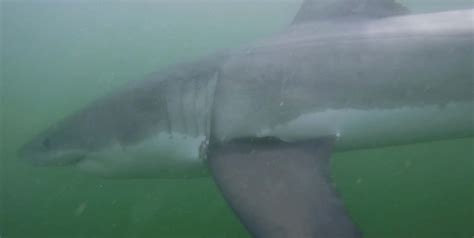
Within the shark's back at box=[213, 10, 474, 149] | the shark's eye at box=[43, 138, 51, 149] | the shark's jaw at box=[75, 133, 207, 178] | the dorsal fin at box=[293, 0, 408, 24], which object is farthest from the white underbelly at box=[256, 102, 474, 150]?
the shark's eye at box=[43, 138, 51, 149]

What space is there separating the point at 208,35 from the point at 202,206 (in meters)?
70.3

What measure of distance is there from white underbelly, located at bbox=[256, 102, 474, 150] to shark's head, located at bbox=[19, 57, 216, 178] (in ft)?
1.94

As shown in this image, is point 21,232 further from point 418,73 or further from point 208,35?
point 208,35

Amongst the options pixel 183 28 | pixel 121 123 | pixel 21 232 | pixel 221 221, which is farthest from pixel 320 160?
pixel 183 28

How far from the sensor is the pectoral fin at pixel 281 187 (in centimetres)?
236

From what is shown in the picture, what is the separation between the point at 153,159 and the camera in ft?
11.5

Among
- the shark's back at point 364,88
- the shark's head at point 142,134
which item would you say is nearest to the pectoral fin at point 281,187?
the shark's back at point 364,88

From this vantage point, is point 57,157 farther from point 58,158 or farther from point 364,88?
point 364,88

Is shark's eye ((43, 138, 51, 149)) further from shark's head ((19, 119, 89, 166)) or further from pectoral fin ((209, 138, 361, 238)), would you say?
pectoral fin ((209, 138, 361, 238))

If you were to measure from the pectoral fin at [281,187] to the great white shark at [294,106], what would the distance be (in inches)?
0.6

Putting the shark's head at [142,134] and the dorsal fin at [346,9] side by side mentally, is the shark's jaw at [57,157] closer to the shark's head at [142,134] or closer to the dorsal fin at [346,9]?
the shark's head at [142,134]

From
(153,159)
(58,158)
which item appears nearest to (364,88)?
(153,159)

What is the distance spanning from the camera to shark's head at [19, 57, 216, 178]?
3.46 m

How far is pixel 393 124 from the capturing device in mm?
3379
